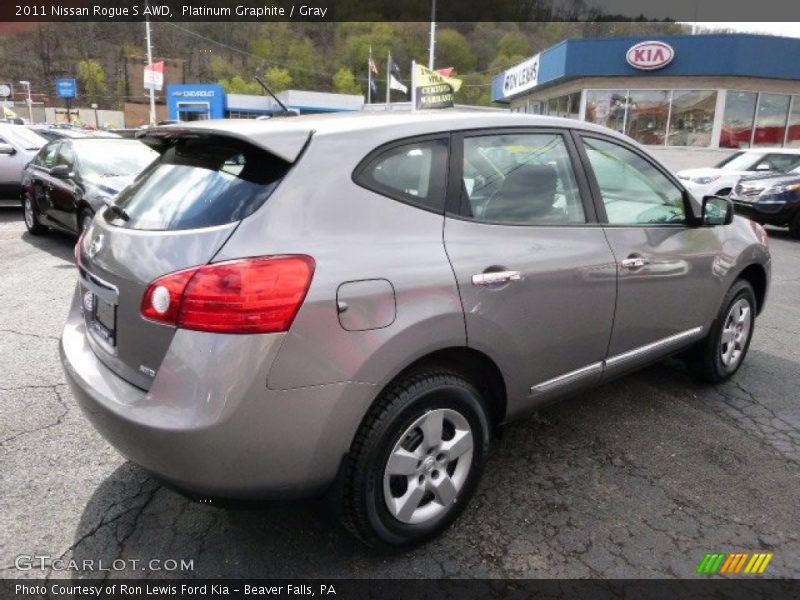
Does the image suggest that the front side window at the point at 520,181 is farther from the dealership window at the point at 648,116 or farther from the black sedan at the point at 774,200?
the dealership window at the point at 648,116

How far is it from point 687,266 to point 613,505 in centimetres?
148

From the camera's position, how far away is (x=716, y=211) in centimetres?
372

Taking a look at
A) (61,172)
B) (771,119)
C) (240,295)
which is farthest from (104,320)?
(771,119)

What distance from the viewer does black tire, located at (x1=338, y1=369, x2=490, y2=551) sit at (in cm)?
220

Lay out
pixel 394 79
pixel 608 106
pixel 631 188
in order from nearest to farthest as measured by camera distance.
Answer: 1. pixel 631 188
2. pixel 608 106
3. pixel 394 79

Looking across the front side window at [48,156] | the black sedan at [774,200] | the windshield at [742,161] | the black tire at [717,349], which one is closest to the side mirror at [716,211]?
the black tire at [717,349]

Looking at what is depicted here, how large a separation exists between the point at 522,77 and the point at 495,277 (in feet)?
94.2

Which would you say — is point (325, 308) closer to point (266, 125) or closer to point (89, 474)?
point (266, 125)

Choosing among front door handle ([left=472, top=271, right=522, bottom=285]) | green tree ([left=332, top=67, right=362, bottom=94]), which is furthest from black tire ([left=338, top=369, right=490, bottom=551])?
green tree ([left=332, top=67, right=362, bottom=94])

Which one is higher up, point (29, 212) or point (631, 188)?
point (631, 188)

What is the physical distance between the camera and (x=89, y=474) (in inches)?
116

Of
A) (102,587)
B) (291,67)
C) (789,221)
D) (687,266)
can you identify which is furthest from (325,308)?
(291,67)

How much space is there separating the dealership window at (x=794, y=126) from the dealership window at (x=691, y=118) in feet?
10.2

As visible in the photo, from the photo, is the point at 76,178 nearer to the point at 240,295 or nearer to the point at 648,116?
the point at 240,295
